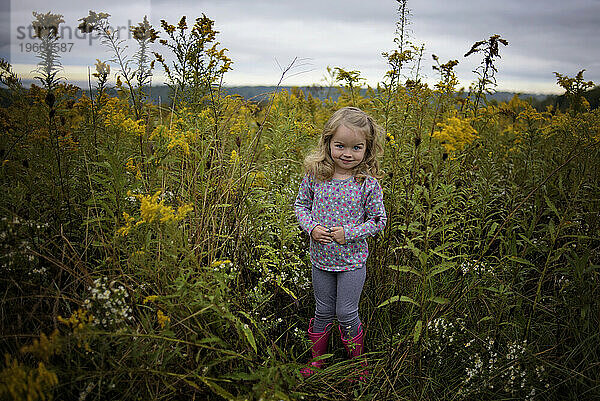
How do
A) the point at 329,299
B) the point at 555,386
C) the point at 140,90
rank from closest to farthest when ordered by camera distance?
the point at 555,386, the point at 329,299, the point at 140,90

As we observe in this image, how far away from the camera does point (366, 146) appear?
89.5 inches

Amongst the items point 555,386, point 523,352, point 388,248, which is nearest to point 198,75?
point 388,248

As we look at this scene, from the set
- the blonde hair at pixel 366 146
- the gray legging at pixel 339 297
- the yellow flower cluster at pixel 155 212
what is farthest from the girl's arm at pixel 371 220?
the yellow flower cluster at pixel 155 212

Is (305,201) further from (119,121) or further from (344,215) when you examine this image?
(119,121)

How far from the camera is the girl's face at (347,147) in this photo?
215 centimetres

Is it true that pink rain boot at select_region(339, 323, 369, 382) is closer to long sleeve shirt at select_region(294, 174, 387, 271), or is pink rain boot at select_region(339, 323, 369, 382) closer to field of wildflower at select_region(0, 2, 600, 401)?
field of wildflower at select_region(0, 2, 600, 401)

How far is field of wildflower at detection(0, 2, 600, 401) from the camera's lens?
1632 millimetres

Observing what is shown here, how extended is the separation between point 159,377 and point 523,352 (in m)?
1.92

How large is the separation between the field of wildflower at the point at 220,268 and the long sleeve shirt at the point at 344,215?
0.65 feet

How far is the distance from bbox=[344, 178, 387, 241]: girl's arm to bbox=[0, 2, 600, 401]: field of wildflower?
0.15 meters

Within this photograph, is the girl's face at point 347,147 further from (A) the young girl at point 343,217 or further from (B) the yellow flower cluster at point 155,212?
(B) the yellow flower cluster at point 155,212

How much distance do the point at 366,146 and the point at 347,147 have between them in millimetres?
161

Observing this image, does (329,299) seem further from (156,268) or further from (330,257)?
(156,268)

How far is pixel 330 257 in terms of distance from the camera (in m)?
2.16
